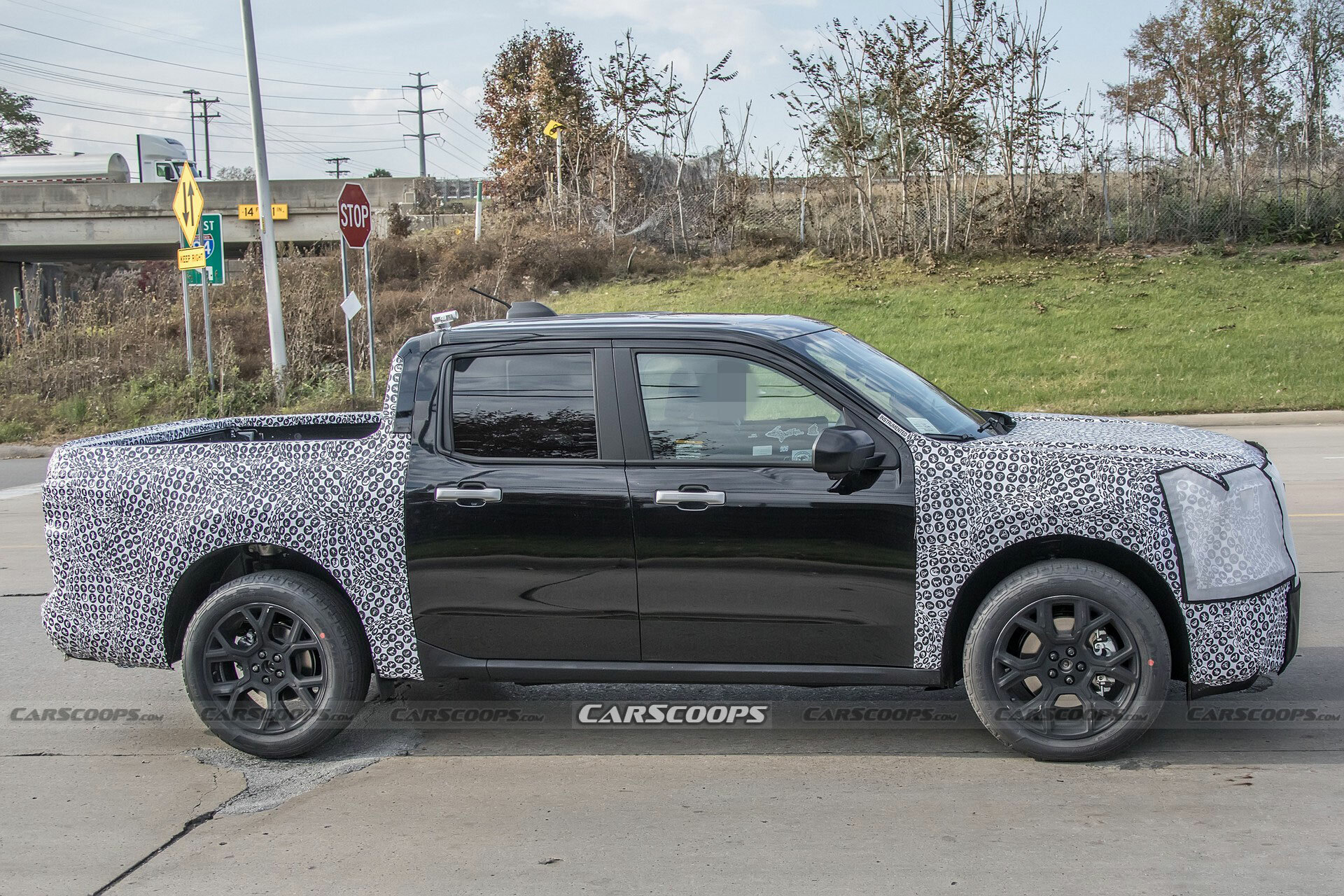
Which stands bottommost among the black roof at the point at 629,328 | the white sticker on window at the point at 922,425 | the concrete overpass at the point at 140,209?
the white sticker on window at the point at 922,425

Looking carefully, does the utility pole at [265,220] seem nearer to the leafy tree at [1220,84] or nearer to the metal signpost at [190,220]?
the metal signpost at [190,220]

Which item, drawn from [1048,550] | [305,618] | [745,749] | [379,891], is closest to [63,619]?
[305,618]

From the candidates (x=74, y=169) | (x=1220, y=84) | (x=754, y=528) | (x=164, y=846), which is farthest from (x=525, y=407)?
(x=74, y=169)

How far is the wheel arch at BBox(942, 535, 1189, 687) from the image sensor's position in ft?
14.3

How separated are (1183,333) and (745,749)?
17513 millimetres

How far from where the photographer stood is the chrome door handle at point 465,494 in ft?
15.4

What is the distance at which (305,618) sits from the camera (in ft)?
15.9

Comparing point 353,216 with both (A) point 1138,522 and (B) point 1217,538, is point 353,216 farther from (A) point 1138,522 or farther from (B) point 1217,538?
(B) point 1217,538

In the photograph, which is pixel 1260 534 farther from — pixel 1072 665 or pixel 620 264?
pixel 620 264

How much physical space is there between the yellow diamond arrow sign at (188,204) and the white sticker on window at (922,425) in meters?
16.2

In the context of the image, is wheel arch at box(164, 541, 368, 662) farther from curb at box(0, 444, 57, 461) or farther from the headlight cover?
curb at box(0, 444, 57, 461)

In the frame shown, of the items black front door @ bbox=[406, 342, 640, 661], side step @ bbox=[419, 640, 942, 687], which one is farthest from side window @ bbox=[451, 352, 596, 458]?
side step @ bbox=[419, 640, 942, 687]

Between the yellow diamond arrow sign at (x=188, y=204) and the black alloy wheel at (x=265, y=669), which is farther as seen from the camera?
the yellow diamond arrow sign at (x=188, y=204)

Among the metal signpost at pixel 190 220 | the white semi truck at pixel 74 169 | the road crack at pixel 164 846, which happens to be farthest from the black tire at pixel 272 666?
the white semi truck at pixel 74 169
